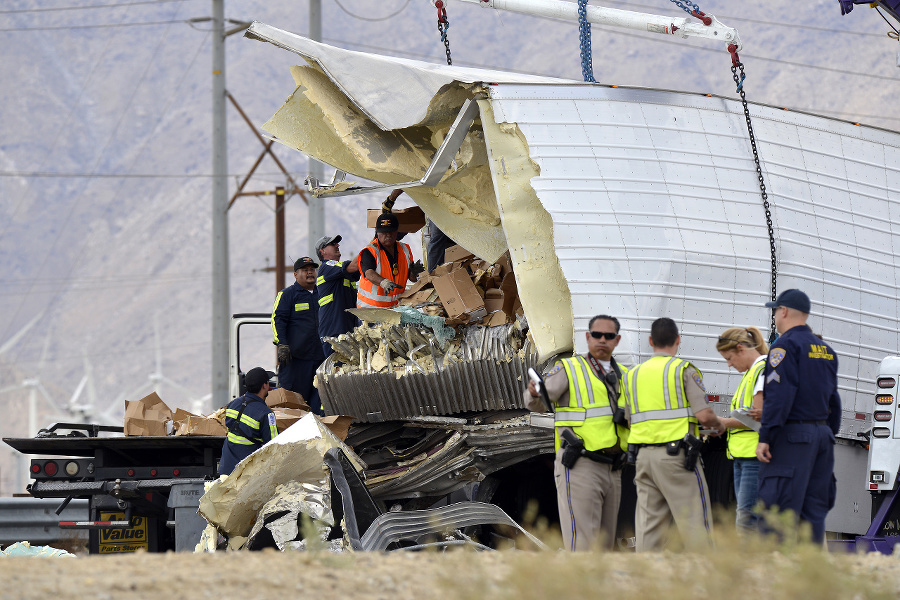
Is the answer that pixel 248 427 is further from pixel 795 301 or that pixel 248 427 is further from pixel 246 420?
pixel 795 301

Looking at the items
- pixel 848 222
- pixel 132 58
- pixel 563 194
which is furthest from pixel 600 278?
pixel 132 58

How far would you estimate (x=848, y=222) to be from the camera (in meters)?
7.93

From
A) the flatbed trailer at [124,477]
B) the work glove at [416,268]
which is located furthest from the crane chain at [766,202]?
the flatbed trailer at [124,477]

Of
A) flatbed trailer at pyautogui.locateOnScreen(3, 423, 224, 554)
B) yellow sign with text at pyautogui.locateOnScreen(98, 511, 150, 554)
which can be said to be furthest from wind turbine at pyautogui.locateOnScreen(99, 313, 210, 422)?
yellow sign with text at pyautogui.locateOnScreen(98, 511, 150, 554)

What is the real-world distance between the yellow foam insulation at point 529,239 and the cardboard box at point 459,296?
791 mm

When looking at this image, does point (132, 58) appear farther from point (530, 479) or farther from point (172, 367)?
point (530, 479)

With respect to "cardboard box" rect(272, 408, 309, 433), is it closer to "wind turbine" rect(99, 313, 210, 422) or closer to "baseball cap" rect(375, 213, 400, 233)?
"baseball cap" rect(375, 213, 400, 233)

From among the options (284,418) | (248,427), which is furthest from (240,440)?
(284,418)

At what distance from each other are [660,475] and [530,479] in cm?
248

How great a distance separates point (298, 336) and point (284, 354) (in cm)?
22

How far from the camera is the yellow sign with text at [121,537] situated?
30.0 feet

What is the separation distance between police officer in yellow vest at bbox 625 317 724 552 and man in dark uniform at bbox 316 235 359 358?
148 inches

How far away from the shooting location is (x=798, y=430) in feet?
19.9

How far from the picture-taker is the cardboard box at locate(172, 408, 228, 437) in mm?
9805
